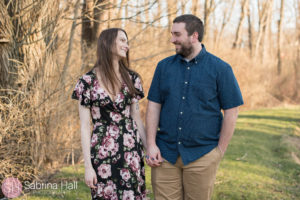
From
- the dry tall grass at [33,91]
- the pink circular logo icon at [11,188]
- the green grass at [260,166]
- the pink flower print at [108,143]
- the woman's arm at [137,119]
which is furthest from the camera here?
the green grass at [260,166]

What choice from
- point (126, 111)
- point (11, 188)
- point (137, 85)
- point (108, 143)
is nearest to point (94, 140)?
point (108, 143)

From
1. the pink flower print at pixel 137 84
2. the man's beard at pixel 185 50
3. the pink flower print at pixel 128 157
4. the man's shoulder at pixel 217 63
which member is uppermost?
the man's beard at pixel 185 50

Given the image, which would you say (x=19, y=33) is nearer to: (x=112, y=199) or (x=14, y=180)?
(x=14, y=180)

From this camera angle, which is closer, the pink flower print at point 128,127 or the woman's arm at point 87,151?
the woman's arm at point 87,151

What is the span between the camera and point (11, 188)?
5.05 meters

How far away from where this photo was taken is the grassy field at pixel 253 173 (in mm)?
5137

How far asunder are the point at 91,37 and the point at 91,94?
4967 mm

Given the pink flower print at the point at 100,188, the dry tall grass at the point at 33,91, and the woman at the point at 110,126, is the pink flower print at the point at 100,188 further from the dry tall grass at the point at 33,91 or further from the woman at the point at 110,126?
the dry tall grass at the point at 33,91

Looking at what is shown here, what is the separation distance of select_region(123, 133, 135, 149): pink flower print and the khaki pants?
30 centimetres

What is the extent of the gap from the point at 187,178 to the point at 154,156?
343 millimetres

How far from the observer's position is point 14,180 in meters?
5.11

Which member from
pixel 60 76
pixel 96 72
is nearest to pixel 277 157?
pixel 60 76

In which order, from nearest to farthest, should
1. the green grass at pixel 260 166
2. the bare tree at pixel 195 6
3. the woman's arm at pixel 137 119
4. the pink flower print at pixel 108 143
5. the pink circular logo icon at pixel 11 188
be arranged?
the pink flower print at pixel 108 143
the woman's arm at pixel 137 119
the pink circular logo icon at pixel 11 188
the green grass at pixel 260 166
the bare tree at pixel 195 6

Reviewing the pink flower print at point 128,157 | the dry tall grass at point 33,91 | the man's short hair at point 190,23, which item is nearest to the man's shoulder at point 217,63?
the man's short hair at point 190,23
